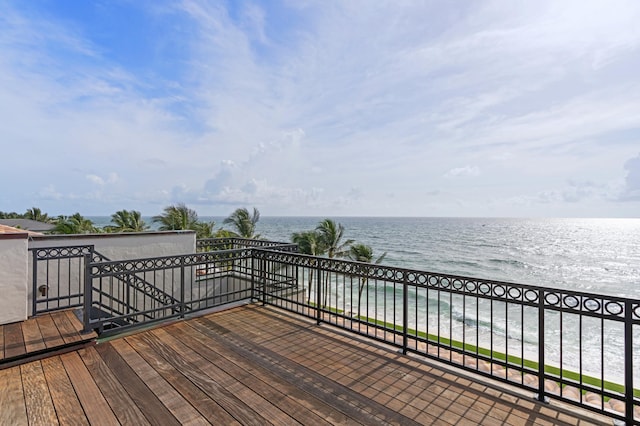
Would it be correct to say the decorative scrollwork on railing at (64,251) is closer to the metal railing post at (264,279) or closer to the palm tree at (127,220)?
the metal railing post at (264,279)

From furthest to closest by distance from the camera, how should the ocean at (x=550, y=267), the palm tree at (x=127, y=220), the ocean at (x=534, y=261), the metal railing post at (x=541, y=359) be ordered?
the ocean at (x=534, y=261) < the palm tree at (x=127, y=220) < the ocean at (x=550, y=267) < the metal railing post at (x=541, y=359)

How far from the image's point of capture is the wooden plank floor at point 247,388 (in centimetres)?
242

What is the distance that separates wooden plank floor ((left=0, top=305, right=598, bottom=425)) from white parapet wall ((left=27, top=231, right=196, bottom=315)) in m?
2.45

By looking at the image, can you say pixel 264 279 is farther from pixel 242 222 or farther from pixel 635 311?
pixel 242 222

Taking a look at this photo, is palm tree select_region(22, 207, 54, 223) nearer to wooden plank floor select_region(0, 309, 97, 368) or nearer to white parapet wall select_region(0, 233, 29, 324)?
white parapet wall select_region(0, 233, 29, 324)

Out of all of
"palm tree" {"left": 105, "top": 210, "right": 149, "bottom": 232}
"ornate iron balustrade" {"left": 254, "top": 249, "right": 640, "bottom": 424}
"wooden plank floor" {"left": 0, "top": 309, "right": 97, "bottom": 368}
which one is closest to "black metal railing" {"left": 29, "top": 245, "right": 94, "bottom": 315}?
"wooden plank floor" {"left": 0, "top": 309, "right": 97, "bottom": 368}

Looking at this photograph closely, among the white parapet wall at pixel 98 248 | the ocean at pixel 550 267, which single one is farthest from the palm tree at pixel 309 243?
the white parapet wall at pixel 98 248

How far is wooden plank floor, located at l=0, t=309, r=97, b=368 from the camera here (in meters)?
3.22

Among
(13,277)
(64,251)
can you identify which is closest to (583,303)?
(13,277)

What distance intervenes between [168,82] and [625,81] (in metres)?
17.6

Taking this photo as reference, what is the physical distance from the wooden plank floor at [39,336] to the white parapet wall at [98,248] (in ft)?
2.97

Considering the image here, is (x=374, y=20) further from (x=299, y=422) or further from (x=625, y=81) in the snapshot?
(x=625, y=81)

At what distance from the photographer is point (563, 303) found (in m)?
2.68

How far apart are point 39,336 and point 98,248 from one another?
306 centimetres
